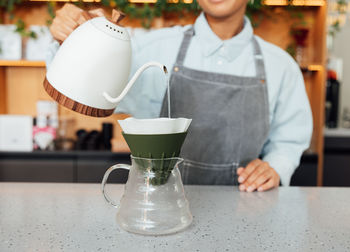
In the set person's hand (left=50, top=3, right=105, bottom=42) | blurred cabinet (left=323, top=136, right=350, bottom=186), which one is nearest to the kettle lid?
person's hand (left=50, top=3, right=105, bottom=42)

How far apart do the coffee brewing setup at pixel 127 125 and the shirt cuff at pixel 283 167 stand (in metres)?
0.61

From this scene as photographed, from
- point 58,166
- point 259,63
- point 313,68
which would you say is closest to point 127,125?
point 259,63

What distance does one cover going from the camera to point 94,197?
102cm

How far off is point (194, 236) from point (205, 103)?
78cm

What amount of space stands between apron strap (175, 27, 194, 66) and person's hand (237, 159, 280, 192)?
1.71 ft

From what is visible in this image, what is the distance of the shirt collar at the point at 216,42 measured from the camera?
1.45 meters

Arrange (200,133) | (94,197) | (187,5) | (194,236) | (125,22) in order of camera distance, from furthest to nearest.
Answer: (125,22)
(187,5)
(200,133)
(94,197)
(194,236)

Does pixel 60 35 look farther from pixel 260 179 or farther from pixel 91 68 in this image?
pixel 260 179

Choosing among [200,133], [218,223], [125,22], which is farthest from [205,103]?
[125,22]

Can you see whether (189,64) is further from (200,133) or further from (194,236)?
(194,236)

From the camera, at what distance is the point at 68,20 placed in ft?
2.98

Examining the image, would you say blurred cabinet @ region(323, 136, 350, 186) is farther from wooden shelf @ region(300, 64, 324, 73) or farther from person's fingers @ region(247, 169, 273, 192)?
person's fingers @ region(247, 169, 273, 192)

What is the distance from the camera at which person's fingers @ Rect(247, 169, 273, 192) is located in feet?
3.65

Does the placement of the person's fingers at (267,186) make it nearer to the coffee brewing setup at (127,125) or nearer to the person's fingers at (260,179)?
the person's fingers at (260,179)
